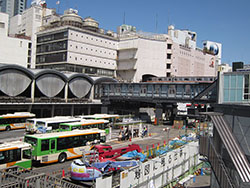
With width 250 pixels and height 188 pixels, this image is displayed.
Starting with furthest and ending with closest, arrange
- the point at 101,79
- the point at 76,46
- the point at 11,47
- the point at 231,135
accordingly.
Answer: the point at 11,47 < the point at 76,46 < the point at 101,79 < the point at 231,135

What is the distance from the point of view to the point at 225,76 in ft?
51.8

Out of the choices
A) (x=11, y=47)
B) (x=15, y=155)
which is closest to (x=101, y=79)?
(x=11, y=47)

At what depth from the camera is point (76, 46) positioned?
64.3 m

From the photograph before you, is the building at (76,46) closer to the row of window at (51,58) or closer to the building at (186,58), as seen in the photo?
the row of window at (51,58)

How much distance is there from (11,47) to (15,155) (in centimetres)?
6035

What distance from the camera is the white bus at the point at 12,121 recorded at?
121 feet

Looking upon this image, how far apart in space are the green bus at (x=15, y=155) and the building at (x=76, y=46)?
45.8 m

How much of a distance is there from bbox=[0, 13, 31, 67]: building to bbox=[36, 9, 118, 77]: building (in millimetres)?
3790

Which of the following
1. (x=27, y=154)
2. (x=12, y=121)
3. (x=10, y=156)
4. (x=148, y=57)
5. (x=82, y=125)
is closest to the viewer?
(x=10, y=156)

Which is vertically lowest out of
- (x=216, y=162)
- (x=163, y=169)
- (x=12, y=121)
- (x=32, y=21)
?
(x=163, y=169)

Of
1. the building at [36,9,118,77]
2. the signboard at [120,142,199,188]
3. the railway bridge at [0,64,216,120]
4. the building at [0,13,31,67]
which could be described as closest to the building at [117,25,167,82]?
the building at [36,9,118,77]

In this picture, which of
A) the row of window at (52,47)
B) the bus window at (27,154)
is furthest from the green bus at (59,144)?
the row of window at (52,47)

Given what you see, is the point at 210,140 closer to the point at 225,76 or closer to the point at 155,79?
the point at 225,76

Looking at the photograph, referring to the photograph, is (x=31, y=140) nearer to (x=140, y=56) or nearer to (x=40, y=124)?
(x=40, y=124)
